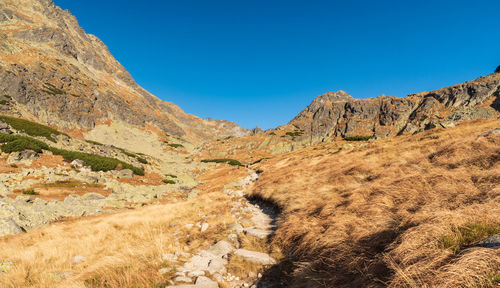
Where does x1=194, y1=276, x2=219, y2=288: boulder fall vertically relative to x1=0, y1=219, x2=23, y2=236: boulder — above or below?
above

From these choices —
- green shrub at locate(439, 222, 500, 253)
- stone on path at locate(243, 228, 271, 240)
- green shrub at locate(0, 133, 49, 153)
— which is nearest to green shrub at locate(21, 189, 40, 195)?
green shrub at locate(0, 133, 49, 153)

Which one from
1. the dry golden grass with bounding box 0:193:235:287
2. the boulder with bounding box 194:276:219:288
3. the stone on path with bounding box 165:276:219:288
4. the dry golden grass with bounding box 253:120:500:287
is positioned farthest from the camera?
the dry golden grass with bounding box 0:193:235:287

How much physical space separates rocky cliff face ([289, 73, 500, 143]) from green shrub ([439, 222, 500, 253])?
9267 centimetres

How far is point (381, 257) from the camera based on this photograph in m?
3.97

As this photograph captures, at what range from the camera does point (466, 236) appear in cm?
375

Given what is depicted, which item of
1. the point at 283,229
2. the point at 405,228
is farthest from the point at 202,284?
the point at 405,228

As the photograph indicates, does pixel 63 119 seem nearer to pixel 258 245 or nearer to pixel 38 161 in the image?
pixel 38 161

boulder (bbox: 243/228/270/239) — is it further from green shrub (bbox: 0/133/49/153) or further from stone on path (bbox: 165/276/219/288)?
green shrub (bbox: 0/133/49/153)

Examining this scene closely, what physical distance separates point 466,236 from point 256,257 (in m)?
4.76

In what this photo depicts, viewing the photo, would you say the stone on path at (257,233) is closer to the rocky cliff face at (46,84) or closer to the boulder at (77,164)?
the boulder at (77,164)

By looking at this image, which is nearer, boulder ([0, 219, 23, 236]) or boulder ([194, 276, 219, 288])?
boulder ([194, 276, 219, 288])

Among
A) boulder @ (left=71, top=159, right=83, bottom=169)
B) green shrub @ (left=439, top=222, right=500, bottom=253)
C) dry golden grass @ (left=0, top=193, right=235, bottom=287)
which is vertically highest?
boulder @ (left=71, top=159, right=83, bottom=169)

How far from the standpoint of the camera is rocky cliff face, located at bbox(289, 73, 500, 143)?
283 feet

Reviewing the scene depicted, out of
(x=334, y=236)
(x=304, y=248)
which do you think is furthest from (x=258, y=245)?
(x=334, y=236)
